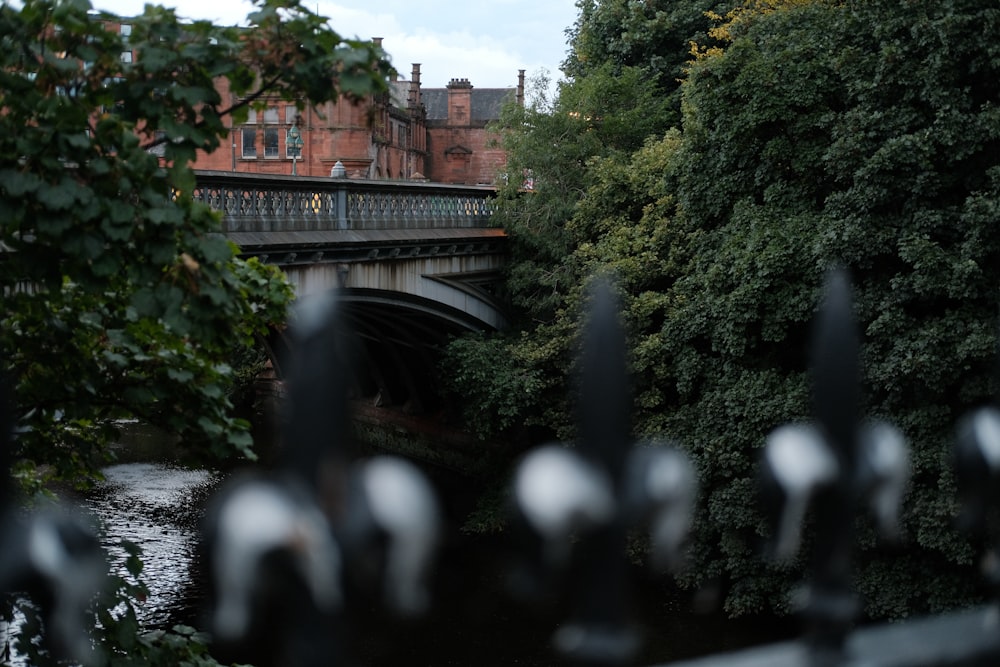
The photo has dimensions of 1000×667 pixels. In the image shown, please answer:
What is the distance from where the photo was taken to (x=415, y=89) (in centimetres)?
7594

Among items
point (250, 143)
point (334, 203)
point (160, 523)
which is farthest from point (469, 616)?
point (250, 143)

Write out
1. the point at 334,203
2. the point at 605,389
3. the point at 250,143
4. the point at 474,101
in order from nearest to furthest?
the point at 605,389
the point at 334,203
the point at 250,143
the point at 474,101

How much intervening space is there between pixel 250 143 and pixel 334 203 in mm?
43694

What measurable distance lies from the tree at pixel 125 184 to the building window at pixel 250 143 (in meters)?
56.2

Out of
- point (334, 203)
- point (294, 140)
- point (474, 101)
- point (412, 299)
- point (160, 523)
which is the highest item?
point (474, 101)

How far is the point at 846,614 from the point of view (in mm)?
1698

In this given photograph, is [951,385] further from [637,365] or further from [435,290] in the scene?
[435,290]

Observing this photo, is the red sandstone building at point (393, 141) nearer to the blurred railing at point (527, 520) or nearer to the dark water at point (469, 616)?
the dark water at point (469, 616)

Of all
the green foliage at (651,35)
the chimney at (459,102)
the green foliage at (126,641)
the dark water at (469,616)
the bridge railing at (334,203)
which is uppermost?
the chimney at (459,102)

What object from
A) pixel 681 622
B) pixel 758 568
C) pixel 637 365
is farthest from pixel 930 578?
pixel 637 365

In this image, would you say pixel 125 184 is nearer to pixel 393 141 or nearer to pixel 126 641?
pixel 126 641

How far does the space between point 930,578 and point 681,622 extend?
4.58 m

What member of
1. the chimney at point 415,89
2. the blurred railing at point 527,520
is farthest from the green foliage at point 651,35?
the chimney at point 415,89

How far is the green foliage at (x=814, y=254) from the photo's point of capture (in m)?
15.3
